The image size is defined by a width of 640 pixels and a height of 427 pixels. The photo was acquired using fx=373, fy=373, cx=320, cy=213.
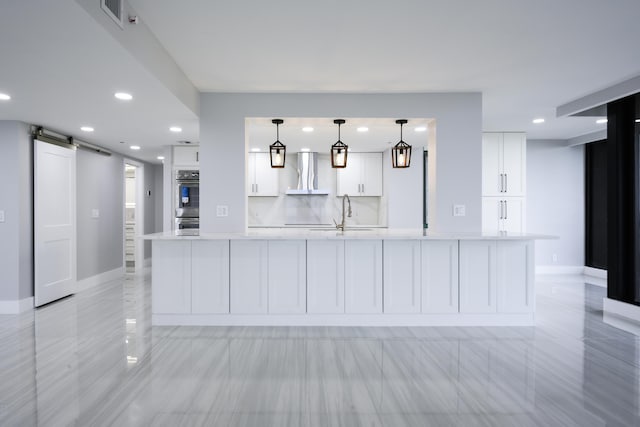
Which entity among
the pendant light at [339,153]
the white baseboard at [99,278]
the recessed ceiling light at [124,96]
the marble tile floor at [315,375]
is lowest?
the marble tile floor at [315,375]

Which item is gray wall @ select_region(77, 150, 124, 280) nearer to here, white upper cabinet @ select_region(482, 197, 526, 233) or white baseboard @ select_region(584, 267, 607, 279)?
white upper cabinet @ select_region(482, 197, 526, 233)

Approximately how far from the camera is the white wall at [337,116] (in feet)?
13.8

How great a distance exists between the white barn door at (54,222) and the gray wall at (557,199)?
760 centimetres

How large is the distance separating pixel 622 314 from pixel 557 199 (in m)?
3.23

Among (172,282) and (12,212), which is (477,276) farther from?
(12,212)

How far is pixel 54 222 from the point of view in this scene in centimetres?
499

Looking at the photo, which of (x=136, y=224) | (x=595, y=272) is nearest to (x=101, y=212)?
(x=136, y=224)

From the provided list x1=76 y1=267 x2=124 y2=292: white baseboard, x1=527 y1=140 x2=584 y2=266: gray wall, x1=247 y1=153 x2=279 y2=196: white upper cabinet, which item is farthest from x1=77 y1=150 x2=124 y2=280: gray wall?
x1=527 y1=140 x2=584 y2=266: gray wall

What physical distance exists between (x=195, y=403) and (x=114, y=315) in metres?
2.55

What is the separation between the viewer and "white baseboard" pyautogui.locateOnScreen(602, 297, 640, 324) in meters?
4.03

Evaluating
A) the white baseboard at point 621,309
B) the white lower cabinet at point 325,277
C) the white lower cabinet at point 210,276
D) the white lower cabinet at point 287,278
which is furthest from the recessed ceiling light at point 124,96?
the white baseboard at point 621,309

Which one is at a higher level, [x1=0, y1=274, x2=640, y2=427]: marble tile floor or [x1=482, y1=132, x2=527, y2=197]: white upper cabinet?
[x1=482, y1=132, x2=527, y2=197]: white upper cabinet

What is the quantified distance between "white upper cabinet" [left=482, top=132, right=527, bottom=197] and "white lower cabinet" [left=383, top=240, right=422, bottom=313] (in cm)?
318

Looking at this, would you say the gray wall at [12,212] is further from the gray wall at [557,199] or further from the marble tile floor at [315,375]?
the gray wall at [557,199]
